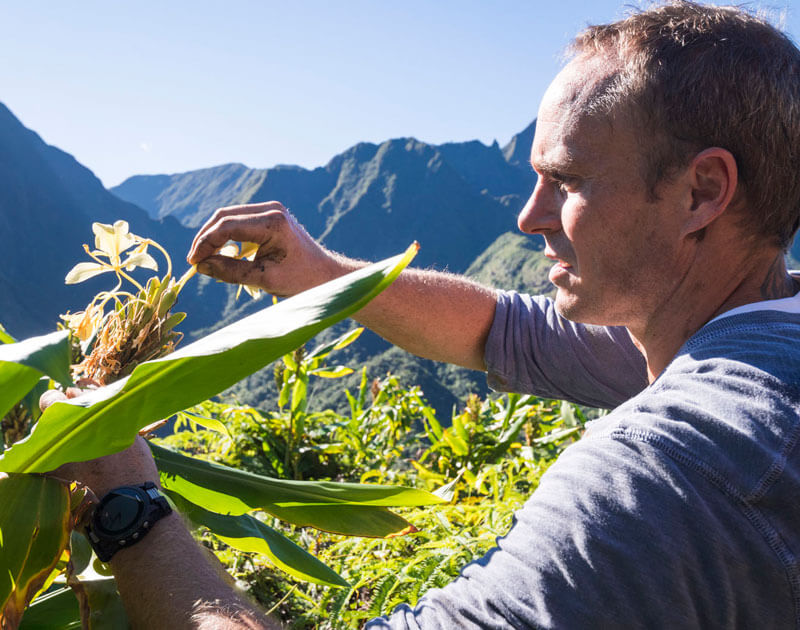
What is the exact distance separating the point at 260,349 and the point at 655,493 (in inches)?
16.7

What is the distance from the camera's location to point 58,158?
254 ft

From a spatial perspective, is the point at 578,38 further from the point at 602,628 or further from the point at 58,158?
the point at 58,158

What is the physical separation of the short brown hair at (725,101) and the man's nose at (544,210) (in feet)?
0.57

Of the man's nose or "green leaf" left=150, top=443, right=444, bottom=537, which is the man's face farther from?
"green leaf" left=150, top=443, right=444, bottom=537

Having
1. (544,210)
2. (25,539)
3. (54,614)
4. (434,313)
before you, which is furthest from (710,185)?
(54,614)

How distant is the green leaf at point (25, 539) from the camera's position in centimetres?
64

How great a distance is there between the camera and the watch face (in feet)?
2.33

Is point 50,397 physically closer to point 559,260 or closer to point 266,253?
point 266,253

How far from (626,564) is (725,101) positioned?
2.26 ft

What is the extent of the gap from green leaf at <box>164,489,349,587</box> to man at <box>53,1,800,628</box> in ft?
0.72

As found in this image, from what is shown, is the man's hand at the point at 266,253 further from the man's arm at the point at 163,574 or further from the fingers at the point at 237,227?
the man's arm at the point at 163,574

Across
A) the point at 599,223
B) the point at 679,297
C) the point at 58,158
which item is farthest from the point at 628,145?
the point at 58,158

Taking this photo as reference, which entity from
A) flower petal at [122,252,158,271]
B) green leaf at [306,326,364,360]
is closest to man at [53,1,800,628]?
flower petal at [122,252,158,271]

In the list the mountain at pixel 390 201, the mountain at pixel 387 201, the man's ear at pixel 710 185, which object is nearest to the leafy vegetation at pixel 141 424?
the man's ear at pixel 710 185
